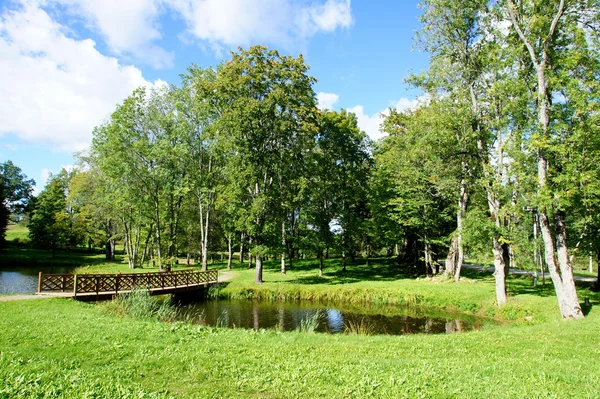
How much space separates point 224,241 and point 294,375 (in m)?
42.4

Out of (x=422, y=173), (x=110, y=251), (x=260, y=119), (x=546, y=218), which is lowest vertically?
(x=110, y=251)

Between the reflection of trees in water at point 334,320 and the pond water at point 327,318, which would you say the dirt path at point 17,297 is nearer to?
the pond water at point 327,318

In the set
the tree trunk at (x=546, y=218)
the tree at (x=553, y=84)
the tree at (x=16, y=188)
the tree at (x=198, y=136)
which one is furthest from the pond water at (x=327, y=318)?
the tree at (x=16, y=188)

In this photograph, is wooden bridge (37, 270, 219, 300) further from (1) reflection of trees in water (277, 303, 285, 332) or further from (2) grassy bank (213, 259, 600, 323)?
(1) reflection of trees in water (277, 303, 285, 332)

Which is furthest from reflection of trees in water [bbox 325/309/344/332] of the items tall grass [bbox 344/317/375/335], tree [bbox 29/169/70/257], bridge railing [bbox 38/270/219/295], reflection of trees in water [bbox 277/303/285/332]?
tree [bbox 29/169/70/257]

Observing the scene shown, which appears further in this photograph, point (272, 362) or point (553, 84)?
point (553, 84)

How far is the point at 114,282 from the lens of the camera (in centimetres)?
1991

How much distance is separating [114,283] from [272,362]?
52.1ft

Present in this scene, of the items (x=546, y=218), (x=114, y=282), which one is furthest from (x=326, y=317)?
(x=114, y=282)

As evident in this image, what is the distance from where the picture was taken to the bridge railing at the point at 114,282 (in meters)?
18.0

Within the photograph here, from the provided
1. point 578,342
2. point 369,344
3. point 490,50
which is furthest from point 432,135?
point 369,344

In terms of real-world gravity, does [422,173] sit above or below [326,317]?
above

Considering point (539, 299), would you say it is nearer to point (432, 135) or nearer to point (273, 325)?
point (432, 135)

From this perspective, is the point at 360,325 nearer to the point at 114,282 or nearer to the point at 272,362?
the point at 272,362
